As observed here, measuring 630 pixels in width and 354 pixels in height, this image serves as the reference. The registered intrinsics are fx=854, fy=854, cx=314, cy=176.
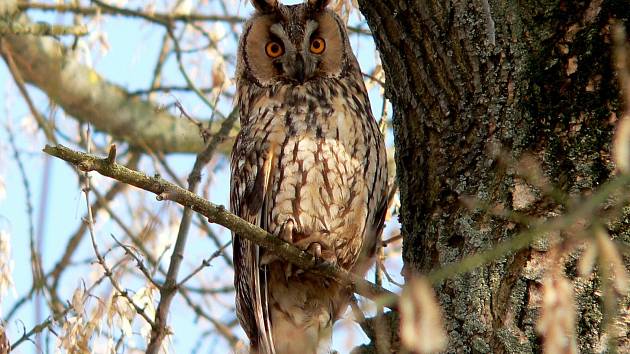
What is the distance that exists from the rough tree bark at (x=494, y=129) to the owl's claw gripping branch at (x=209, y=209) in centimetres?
15

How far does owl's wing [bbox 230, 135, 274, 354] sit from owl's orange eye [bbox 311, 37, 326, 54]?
0.38 m

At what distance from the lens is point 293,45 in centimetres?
261

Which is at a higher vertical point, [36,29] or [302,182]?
[36,29]

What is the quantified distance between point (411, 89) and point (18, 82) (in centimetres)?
180

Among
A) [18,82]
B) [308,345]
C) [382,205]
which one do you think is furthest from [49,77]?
[308,345]

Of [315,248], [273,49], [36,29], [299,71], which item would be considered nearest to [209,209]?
[315,248]

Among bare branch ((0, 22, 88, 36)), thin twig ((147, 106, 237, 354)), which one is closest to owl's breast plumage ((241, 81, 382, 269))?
thin twig ((147, 106, 237, 354))

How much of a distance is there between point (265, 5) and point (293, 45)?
0.21 m

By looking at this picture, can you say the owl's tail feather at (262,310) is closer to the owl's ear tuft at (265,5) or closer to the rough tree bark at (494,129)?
the rough tree bark at (494,129)

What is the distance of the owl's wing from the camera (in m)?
2.31

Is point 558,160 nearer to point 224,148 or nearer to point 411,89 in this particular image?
point 411,89

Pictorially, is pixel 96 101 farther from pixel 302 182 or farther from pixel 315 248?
pixel 315 248

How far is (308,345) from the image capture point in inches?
78.0

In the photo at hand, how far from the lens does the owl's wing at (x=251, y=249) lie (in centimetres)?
231
